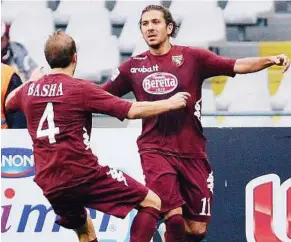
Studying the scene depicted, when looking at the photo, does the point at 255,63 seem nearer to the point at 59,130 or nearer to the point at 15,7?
the point at 59,130

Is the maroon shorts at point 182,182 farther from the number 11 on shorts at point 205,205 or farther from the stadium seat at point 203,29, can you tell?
the stadium seat at point 203,29

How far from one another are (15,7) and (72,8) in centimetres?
60

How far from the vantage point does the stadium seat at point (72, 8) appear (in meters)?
10.3

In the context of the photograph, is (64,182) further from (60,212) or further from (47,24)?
(47,24)

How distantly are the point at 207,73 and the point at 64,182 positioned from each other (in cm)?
138

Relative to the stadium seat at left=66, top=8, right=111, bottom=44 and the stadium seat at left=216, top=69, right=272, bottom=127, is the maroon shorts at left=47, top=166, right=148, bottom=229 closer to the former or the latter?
the stadium seat at left=216, top=69, right=272, bottom=127

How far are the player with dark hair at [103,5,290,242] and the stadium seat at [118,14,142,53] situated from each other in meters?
3.08

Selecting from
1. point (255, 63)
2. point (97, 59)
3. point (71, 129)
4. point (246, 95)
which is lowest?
point (246, 95)

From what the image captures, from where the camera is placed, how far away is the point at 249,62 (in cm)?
661

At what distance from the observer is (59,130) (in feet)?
19.5

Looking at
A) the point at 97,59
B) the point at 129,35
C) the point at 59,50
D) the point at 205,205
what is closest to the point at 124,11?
the point at 129,35

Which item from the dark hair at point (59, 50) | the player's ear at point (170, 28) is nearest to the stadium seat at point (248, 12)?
the player's ear at point (170, 28)

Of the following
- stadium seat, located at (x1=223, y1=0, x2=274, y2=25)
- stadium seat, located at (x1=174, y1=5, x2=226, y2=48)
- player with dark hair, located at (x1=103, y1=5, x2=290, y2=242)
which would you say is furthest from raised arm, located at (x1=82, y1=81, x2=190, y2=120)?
stadium seat, located at (x1=223, y1=0, x2=274, y2=25)

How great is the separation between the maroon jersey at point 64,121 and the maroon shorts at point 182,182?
0.68 meters
